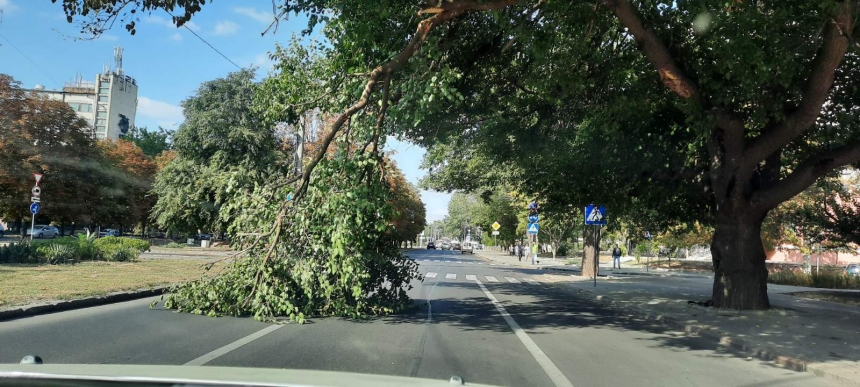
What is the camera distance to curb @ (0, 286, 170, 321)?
10023 mm

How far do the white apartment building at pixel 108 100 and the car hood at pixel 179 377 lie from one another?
12423 cm

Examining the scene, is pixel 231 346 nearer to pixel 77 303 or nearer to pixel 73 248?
pixel 77 303

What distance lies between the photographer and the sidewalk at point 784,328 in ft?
27.9

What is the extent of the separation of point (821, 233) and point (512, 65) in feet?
47.6

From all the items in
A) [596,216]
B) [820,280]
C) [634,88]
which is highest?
[634,88]

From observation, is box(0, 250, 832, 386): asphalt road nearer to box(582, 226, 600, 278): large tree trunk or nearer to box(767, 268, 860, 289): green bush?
box(582, 226, 600, 278): large tree trunk

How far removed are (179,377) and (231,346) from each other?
5.79 m

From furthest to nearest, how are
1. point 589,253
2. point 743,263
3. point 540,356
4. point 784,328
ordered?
point 589,253 → point 743,263 → point 784,328 → point 540,356

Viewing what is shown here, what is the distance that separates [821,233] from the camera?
21125 millimetres

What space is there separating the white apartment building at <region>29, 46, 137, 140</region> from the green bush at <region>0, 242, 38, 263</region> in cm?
10477

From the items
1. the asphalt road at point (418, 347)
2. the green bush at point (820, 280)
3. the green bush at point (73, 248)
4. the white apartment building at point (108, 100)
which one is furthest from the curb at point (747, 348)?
the white apartment building at point (108, 100)

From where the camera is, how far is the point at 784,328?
1148cm

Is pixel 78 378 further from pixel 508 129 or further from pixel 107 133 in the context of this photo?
pixel 107 133

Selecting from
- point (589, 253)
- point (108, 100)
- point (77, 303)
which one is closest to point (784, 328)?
point (77, 303)
